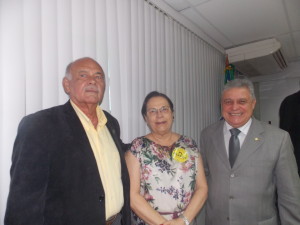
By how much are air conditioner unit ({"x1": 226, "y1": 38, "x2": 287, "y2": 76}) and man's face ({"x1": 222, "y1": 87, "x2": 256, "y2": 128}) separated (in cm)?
207

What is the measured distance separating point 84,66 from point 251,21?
7.95ft

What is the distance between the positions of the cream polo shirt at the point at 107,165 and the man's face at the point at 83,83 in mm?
69

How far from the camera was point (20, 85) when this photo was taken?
1316 mm

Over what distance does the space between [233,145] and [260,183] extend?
0.32m

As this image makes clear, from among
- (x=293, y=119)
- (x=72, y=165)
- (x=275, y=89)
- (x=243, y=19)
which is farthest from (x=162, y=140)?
(x=275, y=89)

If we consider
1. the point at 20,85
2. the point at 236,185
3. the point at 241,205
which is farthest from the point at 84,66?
the point at 241,205

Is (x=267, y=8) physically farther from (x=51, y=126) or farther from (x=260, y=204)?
(x=51, y=126)

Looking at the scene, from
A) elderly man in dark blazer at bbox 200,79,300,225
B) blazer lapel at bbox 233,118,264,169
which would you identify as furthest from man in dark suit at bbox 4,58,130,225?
blazer lapel at bbox 233,118,264,169

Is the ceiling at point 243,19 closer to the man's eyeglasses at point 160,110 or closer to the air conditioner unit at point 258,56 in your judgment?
the air conditioner unit at point 258,56

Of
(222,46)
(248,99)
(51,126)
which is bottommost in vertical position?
(51,126)

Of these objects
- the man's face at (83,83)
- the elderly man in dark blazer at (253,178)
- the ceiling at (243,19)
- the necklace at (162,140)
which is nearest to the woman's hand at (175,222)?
the elderly man in dark blazer at (253,178)

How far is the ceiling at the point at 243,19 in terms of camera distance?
246cm

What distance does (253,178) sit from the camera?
64.1 inches

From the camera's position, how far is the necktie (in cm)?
172
